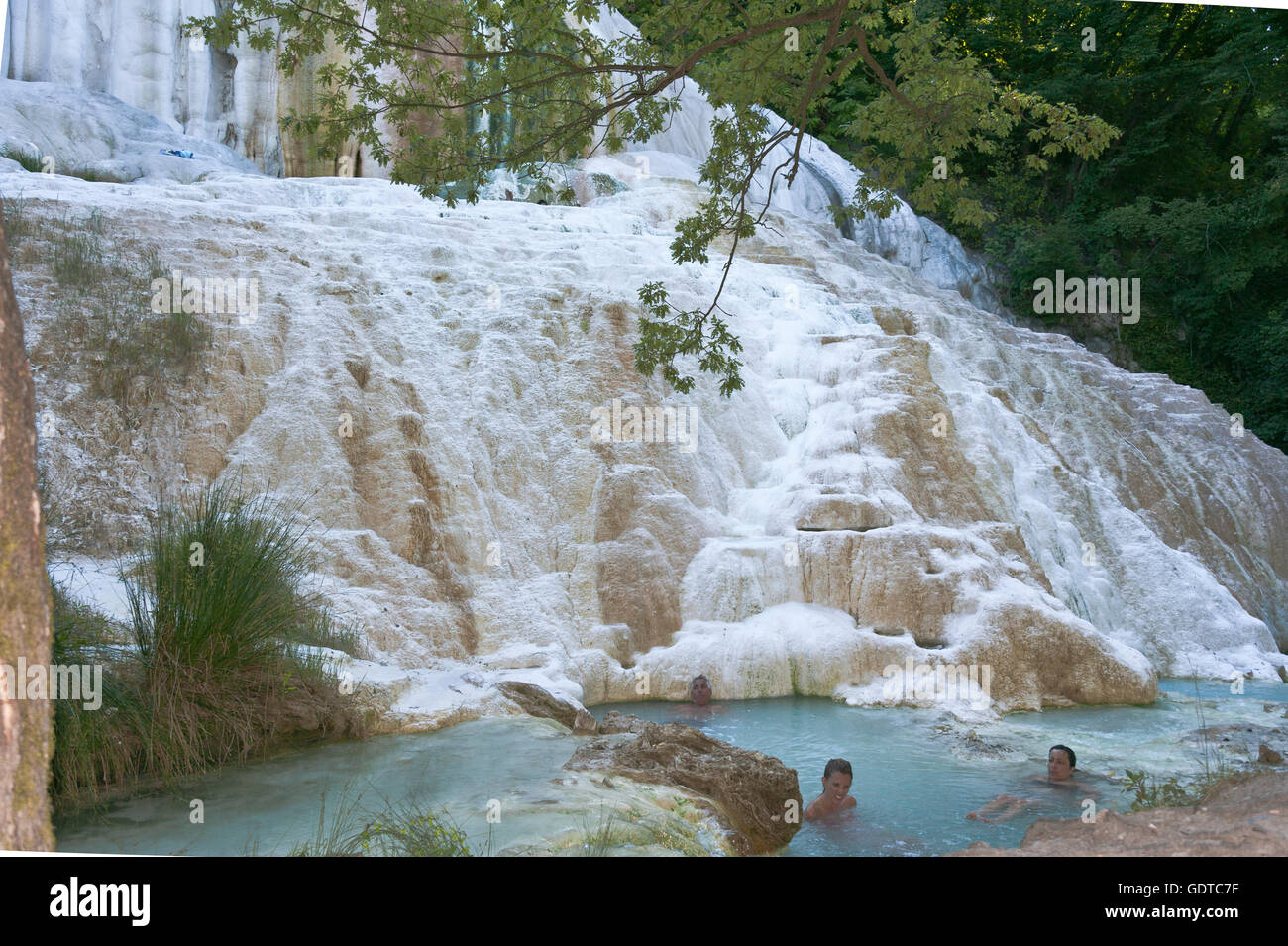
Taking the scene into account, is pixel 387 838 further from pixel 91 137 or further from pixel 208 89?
pixel 208 89

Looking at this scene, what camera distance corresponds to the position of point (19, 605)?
1893 mm

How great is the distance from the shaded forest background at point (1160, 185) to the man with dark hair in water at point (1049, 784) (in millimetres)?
12653

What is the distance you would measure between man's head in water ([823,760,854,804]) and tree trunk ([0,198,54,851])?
11.2 ft

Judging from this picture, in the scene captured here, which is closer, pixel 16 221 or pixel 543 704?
pixel 543 704

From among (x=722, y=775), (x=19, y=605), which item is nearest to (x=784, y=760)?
(x=722, y=775)

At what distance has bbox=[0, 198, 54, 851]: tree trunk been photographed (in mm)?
1816

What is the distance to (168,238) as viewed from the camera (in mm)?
7871

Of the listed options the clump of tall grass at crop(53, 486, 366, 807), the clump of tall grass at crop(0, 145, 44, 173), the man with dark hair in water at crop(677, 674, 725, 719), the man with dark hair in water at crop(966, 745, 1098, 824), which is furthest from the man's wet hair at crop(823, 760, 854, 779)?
the clump of tall grass at crop(0, 145, 44, 173)

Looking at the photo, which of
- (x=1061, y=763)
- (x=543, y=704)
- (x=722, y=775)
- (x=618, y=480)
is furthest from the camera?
(x=618, y=480)

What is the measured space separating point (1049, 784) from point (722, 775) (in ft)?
6.17

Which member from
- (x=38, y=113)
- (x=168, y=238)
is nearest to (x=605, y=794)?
(x=168, y=238)

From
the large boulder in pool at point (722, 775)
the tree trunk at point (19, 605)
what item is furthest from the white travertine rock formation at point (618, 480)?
the tree trunk at point (19, 605)

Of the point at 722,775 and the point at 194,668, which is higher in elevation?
the point at 194,668

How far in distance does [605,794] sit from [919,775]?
2.11 meters
